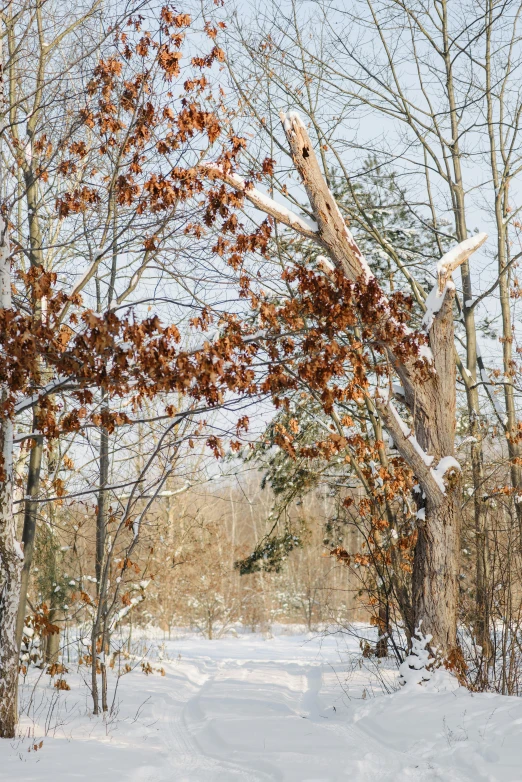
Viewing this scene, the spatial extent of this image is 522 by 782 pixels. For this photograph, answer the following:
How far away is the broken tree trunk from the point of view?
7578 mm

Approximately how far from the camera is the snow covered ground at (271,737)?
4984 millimetres

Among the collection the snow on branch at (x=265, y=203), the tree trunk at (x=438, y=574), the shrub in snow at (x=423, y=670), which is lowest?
the shrub in snow at (x=423, y=670)

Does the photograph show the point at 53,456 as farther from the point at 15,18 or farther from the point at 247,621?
the point at 247,621

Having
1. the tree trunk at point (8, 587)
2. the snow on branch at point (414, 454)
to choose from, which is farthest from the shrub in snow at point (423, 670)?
the tree trunk at point (8, 587)

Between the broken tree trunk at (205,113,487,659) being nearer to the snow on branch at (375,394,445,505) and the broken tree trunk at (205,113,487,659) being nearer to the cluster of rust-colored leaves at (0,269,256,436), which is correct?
the snow on branch at (375,394,445,505)

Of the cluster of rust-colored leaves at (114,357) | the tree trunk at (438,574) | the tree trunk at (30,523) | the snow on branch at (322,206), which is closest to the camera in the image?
the cluster of rust-colored leaves at (114,357)

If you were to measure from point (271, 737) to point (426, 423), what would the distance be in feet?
12.2

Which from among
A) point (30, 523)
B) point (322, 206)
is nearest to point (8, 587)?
point (30, 523)

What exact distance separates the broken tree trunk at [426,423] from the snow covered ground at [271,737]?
3.27 feet

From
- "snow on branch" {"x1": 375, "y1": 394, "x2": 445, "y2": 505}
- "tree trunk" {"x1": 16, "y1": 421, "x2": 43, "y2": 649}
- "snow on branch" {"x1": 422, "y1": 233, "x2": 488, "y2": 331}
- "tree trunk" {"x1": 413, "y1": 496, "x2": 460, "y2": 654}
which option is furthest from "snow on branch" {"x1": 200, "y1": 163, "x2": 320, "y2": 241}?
"tree trunk" {"x1": 16, "y1": 421, "x2": 43, "y2": 649}

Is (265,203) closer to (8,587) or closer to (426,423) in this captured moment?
(426,423)

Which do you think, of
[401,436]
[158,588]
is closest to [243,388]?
[401,436]

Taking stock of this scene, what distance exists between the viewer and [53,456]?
39.3ft

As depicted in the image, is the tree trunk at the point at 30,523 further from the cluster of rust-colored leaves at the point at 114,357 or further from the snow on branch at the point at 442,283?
the snow on branch at the point at 442,283
